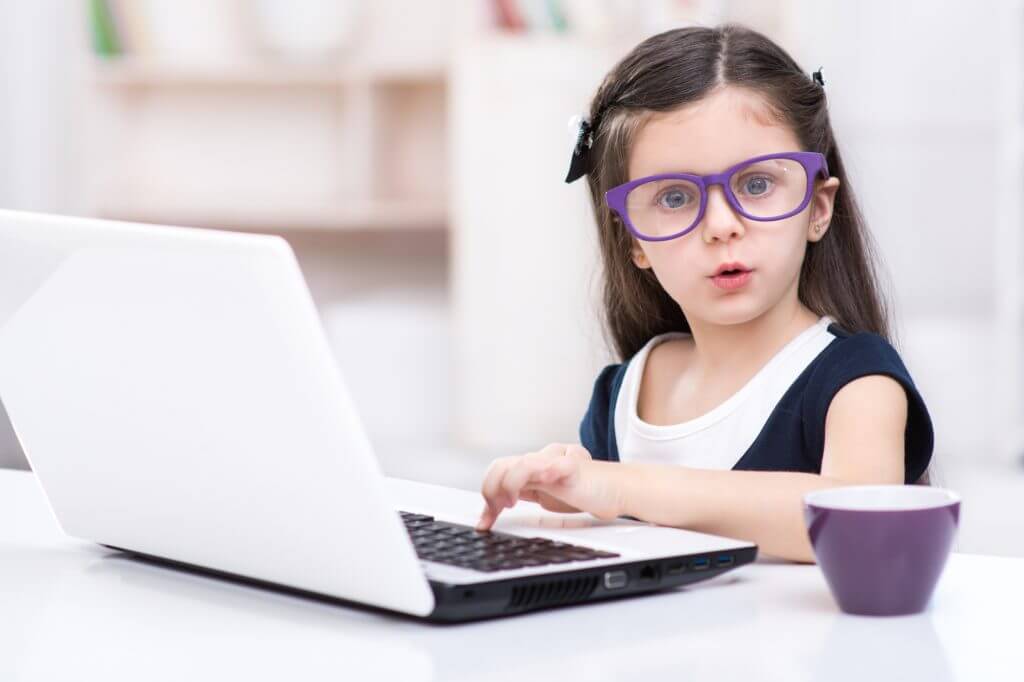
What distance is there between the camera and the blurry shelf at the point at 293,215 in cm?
367

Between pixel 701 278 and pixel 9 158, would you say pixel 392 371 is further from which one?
pixel 701 278

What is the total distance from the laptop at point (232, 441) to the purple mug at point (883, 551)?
0.29ft

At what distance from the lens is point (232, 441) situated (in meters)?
0.71

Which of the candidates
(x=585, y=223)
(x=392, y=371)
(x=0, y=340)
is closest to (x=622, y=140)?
(x=0, y=340)

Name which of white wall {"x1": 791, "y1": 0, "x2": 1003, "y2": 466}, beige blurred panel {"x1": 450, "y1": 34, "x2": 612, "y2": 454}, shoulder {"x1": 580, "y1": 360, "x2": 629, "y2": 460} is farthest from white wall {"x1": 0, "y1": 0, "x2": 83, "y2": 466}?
shoulder {"x1": 580, "y1": 360, "x2": 629, "y2": 460}

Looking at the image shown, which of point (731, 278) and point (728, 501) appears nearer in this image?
point (728, 501)

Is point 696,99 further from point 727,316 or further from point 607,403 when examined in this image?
point 607,403

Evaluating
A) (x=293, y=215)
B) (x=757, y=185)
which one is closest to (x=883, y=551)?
(x=757, y=185)

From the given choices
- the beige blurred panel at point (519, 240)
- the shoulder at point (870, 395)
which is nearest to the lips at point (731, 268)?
the shoulder at point (870, 395)

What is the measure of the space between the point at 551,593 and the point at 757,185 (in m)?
0.47

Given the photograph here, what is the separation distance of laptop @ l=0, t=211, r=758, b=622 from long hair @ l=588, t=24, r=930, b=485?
432mm

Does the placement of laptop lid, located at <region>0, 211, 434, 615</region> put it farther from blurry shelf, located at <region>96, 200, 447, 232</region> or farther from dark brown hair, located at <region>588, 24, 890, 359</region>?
blurry shelf, located at <region>96, 200, 447, 232</region>

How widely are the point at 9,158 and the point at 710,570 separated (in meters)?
3.29

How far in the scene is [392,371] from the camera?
3.76 meters
